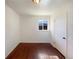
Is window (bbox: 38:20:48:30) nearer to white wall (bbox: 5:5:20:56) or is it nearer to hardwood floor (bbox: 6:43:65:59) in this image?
hardwood floor (bbox: 6:43:65:59)

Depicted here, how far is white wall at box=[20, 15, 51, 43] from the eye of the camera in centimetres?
940

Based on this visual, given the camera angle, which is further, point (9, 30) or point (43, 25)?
point (43, 25)

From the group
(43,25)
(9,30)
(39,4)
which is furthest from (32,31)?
(39,4)

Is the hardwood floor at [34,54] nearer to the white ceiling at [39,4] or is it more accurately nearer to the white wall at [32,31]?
the white ceiling at [39,4]

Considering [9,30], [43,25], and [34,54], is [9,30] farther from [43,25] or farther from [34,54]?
[43,25]

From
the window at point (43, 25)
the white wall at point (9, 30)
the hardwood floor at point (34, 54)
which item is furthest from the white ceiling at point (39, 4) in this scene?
the window at point (43, 25)

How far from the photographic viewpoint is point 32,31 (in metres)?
9.41

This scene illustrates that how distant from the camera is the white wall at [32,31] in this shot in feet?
30.8

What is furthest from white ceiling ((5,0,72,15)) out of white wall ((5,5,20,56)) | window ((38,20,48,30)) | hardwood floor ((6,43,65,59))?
window ((38,20,48,30))
